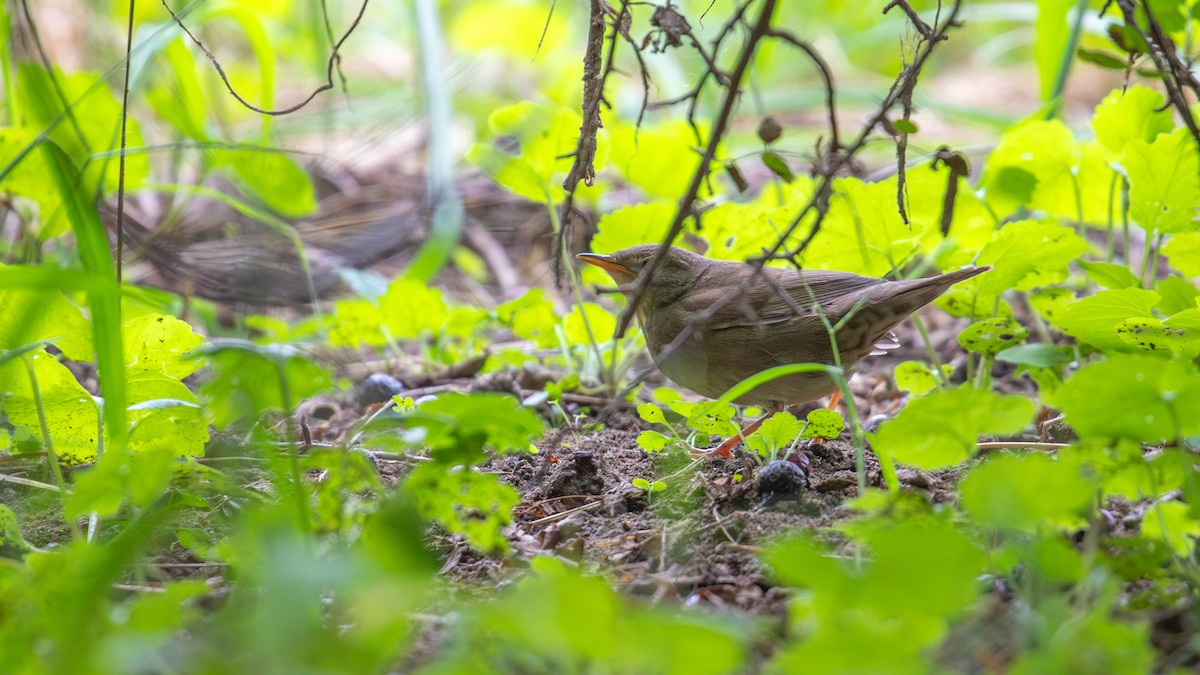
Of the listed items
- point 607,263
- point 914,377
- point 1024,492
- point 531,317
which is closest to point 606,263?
point 607,263

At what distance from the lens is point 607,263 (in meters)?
3.71

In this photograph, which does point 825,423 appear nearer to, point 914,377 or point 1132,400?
point 914,377

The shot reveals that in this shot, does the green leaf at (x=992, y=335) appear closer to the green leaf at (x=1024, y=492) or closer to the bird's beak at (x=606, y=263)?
the bird's beak at (x=606, y=263)

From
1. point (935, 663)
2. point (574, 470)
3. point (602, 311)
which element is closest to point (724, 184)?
point (602, 311)

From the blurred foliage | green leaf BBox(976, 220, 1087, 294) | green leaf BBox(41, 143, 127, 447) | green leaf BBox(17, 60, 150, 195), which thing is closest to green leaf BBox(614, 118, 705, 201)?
the blurred foliage

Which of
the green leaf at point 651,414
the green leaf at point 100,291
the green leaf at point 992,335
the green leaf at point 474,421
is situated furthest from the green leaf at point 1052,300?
the green leaf at point 100,291

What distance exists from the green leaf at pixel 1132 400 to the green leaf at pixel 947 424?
9 cm

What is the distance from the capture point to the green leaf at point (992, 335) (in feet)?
9.46

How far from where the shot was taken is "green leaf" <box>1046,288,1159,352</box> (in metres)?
2.57

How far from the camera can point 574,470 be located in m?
2.78

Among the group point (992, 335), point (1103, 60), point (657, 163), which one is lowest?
point (992, 335)

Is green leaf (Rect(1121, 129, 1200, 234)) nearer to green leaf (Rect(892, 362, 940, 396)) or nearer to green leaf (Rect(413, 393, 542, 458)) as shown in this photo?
green leaf (Rect(892, 362, 940, 396))

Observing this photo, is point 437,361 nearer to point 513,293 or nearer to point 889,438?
point 513,293

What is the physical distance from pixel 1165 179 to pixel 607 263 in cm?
182
